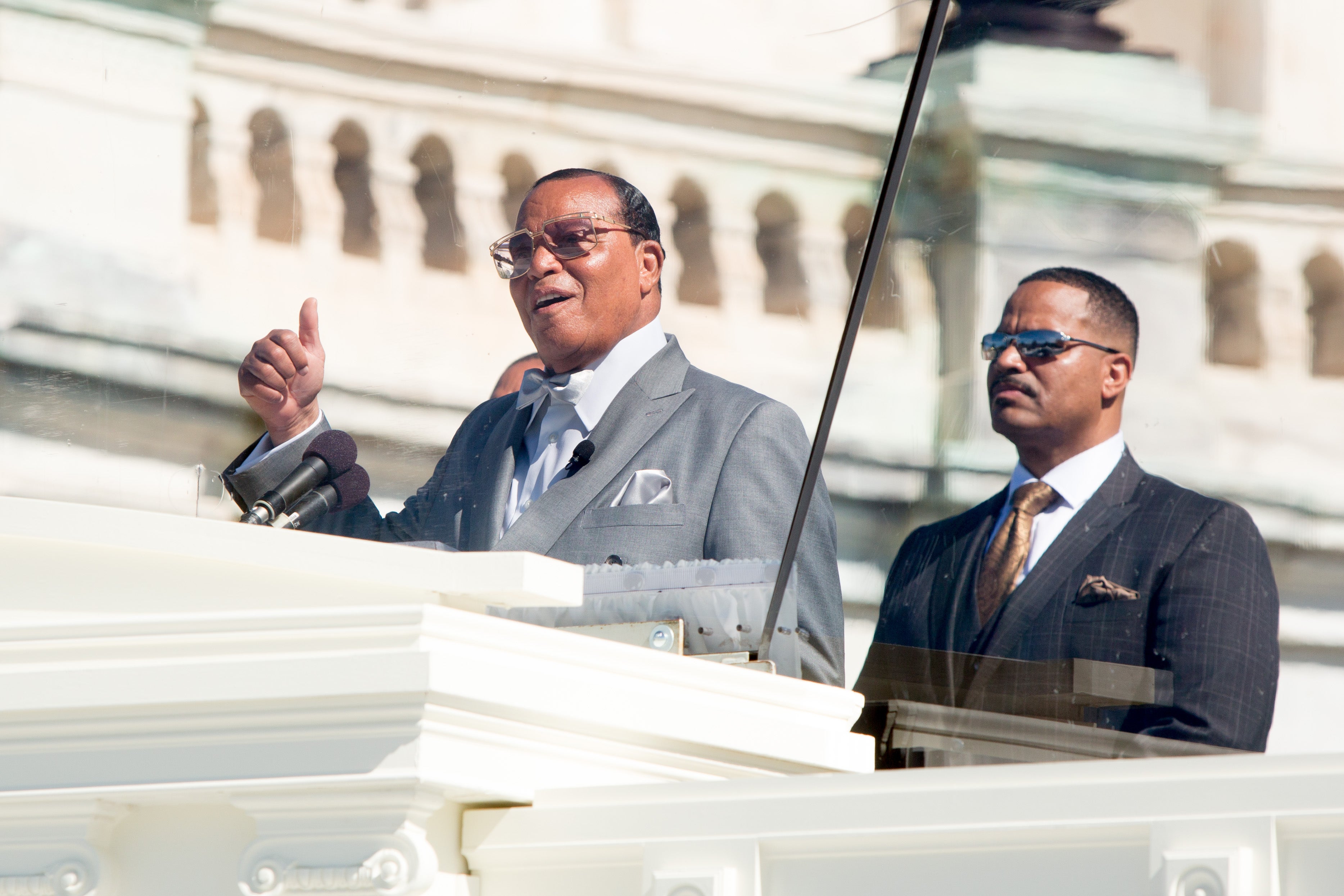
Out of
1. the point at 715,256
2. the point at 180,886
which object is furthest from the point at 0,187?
the point at 180,886

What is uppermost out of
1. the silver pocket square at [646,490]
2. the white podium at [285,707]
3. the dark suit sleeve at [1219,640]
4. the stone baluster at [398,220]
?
the stone baluster at [398,220]

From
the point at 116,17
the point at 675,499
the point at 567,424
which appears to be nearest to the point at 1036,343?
the point at 675,499

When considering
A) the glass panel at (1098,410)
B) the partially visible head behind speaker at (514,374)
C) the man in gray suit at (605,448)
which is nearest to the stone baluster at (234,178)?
the man in gray suit at (605,448)

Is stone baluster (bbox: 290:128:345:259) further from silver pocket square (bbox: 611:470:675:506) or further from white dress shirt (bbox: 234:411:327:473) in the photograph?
silver pocket square (bbox: 611:470:675:506)

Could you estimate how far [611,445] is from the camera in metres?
2.77

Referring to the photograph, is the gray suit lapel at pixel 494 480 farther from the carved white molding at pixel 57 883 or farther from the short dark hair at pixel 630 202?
the carved white molding at pixel 57 883

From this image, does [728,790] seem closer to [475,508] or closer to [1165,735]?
[1165,735]

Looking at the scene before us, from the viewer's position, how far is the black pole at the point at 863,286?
1.87m

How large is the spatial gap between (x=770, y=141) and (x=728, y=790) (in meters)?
2.34

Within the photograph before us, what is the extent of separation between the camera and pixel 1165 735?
209cm

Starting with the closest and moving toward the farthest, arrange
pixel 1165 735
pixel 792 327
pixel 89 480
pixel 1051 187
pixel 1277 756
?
pixel 1277 756
pixel 1165 735
pixel 1051 187
pixel 792 327
pixel 89 480

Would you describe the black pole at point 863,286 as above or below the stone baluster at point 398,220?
below

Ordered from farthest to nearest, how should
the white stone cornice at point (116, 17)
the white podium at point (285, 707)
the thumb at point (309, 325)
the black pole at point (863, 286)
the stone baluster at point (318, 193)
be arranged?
the white stone cornice at point (116, 17)
the stone baluster at point (318, 193)
the thumb at point (309, 325)
the black pole at point (863, 286)
the white podium at point (285, 707)

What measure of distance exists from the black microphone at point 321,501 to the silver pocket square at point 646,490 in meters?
0.40
